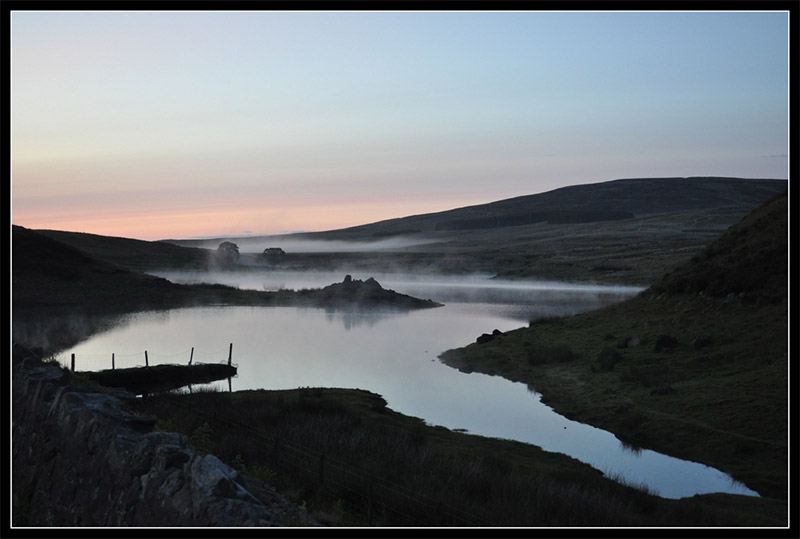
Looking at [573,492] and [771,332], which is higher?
[771,332]

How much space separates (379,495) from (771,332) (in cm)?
2192

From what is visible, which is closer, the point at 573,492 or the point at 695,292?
the point at 573,492

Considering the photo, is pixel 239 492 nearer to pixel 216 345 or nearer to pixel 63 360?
pixel 63 360

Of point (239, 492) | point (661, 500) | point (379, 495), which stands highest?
point (239, 492)

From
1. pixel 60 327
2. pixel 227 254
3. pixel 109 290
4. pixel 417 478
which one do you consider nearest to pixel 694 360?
→ pixel 417 478

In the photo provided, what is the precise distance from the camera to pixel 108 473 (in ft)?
35.7

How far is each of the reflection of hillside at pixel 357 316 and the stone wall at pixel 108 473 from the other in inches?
1860

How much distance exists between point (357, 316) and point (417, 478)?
54991 mm

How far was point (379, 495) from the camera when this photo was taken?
45.6ft

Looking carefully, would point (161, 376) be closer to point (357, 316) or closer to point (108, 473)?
point (108, 473)

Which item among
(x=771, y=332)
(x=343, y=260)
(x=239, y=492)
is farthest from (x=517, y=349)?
(x=343, y=260)

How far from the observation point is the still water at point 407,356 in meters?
25.1

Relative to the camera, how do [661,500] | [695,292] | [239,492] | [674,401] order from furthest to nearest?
[695,292] → [674,401] → [661,500] → [239,492]

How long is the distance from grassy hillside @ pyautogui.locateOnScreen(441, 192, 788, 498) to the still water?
3.46ft
